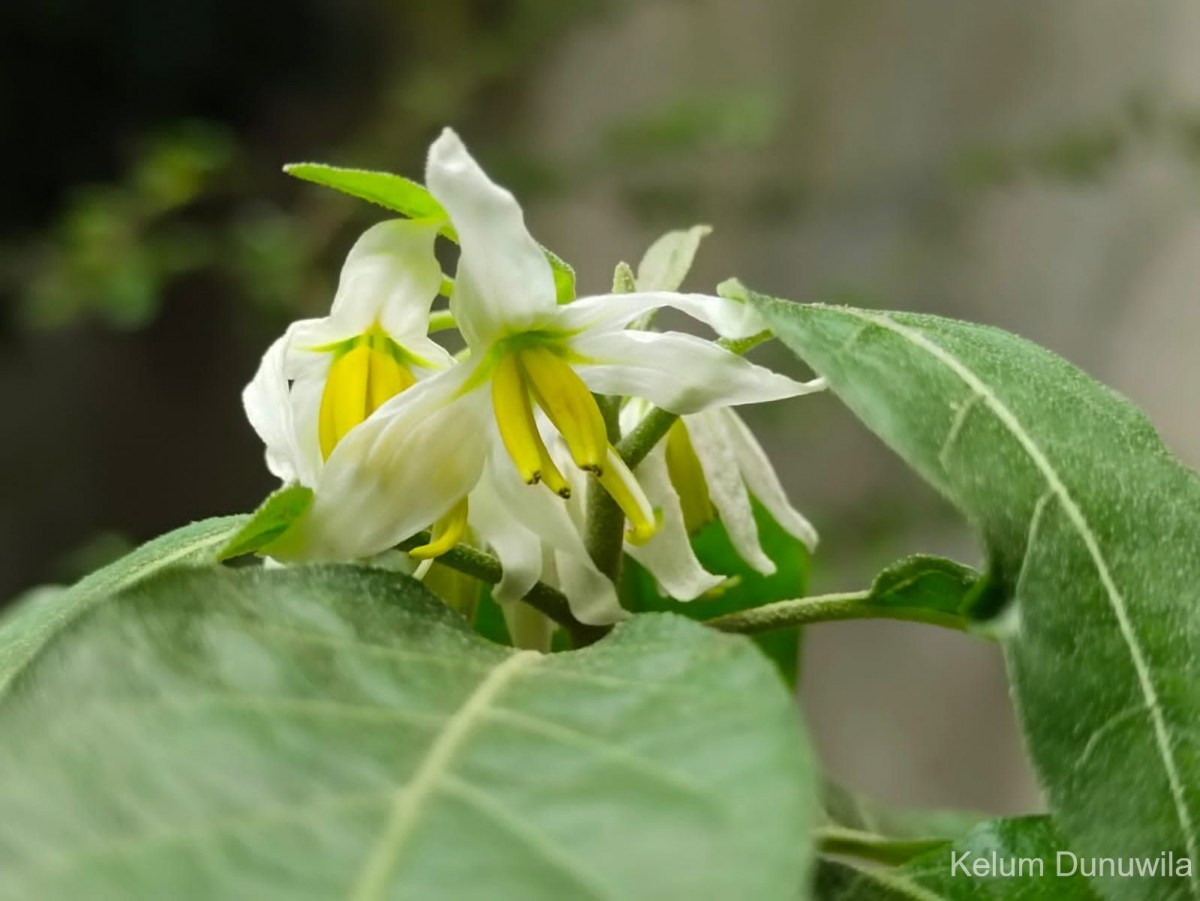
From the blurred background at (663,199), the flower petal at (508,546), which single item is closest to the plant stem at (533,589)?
the flower petal at (508,546)

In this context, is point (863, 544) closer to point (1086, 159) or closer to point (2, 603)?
point (1086, 159)

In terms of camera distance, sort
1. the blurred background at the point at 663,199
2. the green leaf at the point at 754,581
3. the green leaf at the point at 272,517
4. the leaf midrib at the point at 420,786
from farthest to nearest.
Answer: the blurred background at the point at 663,199
the green leaf at the point at 754,581
the green leaf at the point at 272,517
the leaf midrib at the point at 420,786

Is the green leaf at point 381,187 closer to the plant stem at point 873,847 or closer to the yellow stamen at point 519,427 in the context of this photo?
the yellow stamen at point 519,427

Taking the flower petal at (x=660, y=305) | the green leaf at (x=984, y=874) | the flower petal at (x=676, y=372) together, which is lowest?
the green leaf at (x=984, y=874)

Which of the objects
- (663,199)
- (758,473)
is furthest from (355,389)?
(663,199)

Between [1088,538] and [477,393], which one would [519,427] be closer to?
[477,393]

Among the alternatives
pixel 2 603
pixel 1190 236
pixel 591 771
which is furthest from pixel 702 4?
pixel 591 771
